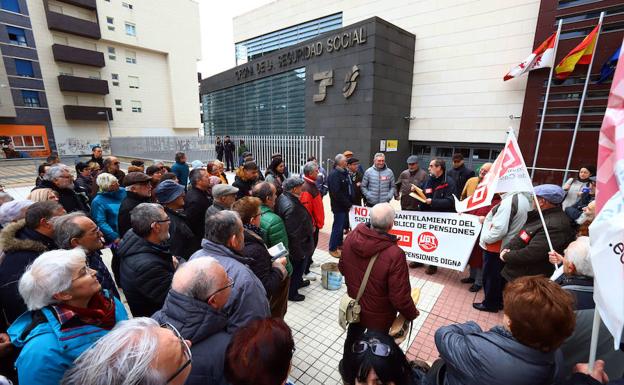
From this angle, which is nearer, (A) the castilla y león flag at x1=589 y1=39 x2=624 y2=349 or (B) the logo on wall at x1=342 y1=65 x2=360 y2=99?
(A) the castilla y león flag at x1=589 y1=39 x2=624 y2=349

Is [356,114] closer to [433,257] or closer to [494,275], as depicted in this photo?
[433,257]

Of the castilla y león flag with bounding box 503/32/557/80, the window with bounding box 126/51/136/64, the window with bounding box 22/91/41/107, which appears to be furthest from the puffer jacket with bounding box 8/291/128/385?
the window with bounding box 126/51/136/64

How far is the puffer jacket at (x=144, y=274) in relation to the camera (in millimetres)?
2012

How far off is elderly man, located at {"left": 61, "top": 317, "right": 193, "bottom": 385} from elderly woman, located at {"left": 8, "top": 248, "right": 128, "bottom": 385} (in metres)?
0.46

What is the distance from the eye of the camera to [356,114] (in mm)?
10836

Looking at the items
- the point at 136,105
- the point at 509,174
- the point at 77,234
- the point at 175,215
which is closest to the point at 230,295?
the point at 77,234

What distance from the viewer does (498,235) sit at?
3.21 metres

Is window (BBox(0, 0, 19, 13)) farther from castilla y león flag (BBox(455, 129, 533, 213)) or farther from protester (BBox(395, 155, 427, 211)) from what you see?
castilla y león flag (BBox(455, 129, 533, 213))

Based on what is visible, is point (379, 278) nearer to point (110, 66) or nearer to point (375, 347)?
point (375, 347)

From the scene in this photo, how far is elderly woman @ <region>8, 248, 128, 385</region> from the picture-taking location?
121cm

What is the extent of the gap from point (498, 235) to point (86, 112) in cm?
3350

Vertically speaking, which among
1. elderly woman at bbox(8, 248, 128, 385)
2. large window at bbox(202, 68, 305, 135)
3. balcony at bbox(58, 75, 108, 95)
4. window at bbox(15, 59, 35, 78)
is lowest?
elderly woman at bbox(8, 248, 128, 385)

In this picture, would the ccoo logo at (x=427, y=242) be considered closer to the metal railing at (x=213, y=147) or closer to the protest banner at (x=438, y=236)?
the protest banner at (x=438, y=236)

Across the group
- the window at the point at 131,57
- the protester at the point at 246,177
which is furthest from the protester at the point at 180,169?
the window at the point at 131,57
